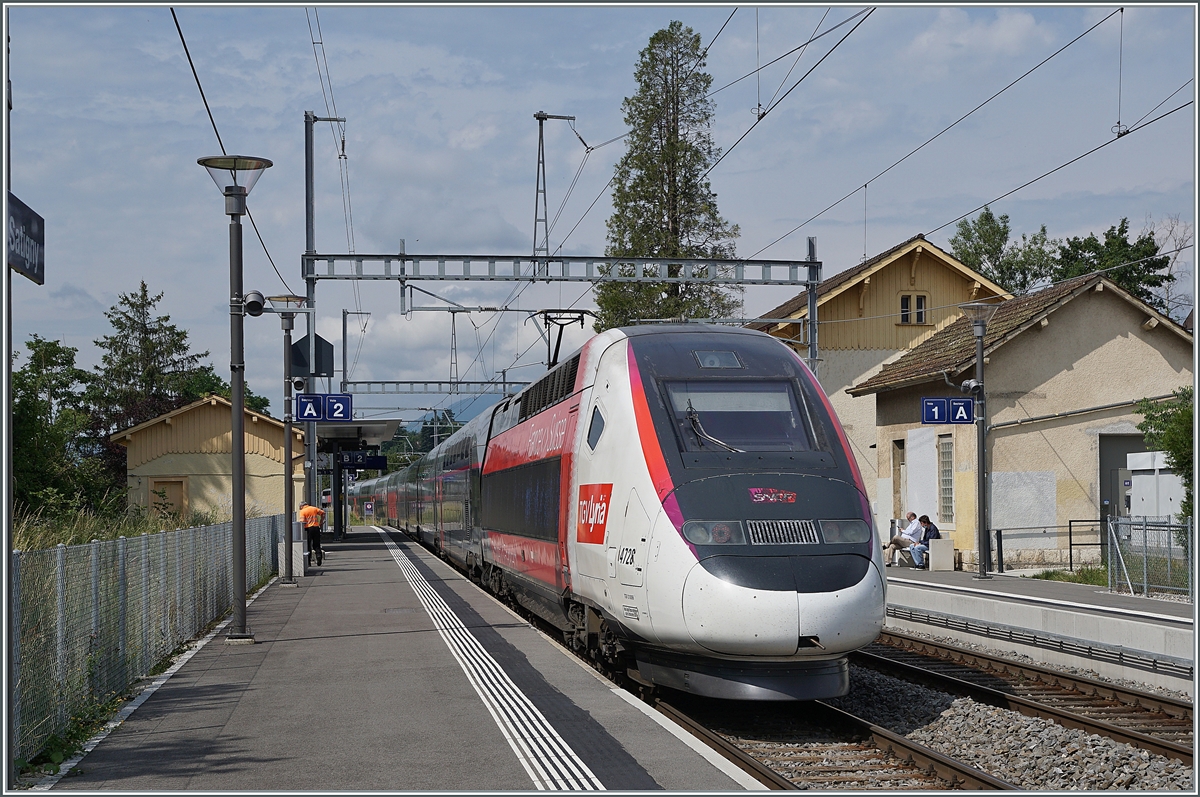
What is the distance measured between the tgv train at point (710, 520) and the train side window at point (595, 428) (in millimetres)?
29

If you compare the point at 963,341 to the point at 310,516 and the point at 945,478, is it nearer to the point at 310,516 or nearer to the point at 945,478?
the point at 945,478

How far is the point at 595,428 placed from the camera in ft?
38.1

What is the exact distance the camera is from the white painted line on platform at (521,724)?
294 inches

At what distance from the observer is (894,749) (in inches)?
354

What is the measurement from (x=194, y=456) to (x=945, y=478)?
76.7 ft

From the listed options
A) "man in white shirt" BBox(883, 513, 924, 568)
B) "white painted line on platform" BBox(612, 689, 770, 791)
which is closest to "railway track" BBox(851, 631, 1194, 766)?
"white painted line on platform" BBox(612, 689, 770, 791)

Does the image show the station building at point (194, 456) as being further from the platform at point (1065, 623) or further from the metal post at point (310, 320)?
the platform at point (1065, 623)

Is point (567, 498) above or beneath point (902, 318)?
beneath

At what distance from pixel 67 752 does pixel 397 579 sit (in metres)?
17.5

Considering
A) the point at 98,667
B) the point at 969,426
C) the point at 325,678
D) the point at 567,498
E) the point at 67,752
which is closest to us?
the point at 67,752

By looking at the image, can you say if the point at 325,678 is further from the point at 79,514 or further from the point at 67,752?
the point at 79,514

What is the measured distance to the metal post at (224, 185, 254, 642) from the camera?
14750mm

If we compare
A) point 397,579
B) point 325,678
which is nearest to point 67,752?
point 325,678

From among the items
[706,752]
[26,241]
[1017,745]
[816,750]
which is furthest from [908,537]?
[26,241]
